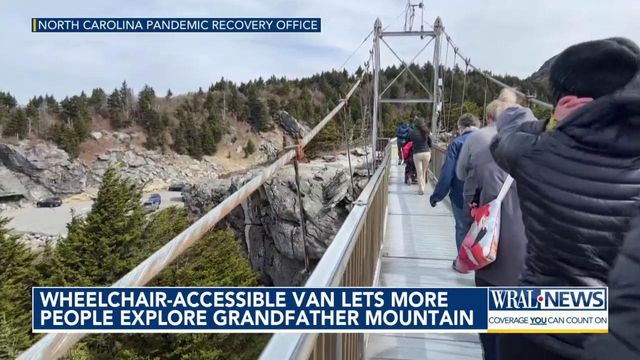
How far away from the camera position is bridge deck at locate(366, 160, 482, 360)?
288cm

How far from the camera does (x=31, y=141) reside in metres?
58.0

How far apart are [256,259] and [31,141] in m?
44.4

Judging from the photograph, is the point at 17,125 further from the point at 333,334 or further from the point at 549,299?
the point at 549,299

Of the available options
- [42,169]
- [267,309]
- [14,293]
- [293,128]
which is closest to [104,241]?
[14,293]

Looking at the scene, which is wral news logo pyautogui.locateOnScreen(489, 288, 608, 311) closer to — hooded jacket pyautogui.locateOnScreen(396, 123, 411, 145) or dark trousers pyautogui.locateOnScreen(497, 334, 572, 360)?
dark trousers pyautogui.locateOnScreen(497, 334, 572, 360)

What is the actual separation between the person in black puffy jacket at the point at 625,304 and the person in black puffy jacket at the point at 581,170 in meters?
0.02

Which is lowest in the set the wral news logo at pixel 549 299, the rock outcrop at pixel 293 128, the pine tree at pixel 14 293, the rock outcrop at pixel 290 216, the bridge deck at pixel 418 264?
the pine tree at pixel 14 293

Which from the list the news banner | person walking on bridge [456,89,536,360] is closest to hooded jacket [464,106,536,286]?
person walking on bridge [456,89,536,360]

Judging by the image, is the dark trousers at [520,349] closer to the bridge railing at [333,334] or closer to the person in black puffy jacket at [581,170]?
the person in black puffy jacket at [581,170]

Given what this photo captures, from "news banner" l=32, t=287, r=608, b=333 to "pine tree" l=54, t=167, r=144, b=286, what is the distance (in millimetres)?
21116

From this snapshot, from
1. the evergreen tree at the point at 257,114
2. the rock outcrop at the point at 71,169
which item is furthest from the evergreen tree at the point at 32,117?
the evergreen tree at the point at 257,114

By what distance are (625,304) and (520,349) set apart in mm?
368

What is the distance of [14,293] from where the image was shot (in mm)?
18812

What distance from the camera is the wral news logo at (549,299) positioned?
1.07 metres
